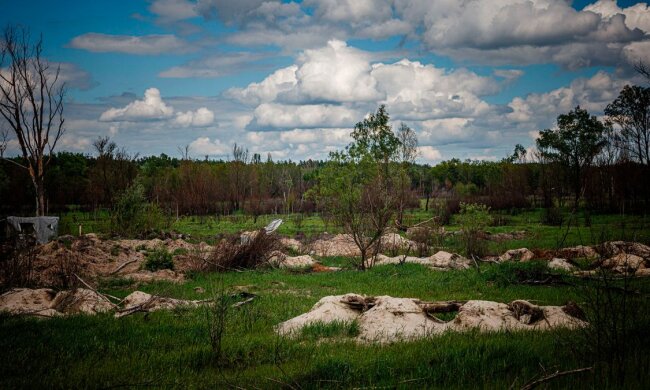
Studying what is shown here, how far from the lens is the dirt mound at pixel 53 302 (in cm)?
944

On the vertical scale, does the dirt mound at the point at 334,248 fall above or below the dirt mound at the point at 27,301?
below

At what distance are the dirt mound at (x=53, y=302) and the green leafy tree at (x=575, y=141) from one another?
51672mm

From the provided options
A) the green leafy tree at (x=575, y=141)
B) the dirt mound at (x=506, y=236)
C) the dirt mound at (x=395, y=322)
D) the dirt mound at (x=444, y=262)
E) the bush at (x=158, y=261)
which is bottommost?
the dirt mound at (x=506, y=236)

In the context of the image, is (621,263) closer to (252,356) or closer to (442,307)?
(442,307)

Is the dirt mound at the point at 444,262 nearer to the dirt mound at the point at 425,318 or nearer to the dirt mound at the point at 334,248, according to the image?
the dirt mound at the point at 334,248

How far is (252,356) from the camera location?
620 centimetres

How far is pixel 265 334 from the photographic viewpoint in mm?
7469

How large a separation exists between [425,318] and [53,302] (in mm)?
8232

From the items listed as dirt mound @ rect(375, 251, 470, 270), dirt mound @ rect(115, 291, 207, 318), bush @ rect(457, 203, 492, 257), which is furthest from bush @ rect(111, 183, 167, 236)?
bush @ rect(457, 203, 492, 257)

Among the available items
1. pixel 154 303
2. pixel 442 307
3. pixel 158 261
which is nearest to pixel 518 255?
pixel 442 307

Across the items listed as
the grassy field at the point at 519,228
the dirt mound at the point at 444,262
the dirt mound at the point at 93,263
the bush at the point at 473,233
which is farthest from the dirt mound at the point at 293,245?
the bush at the point at 473,233

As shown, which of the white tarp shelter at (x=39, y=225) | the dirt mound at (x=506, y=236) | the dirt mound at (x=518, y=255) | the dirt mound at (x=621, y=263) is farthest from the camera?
the dirt mound at (x=506, y=236)

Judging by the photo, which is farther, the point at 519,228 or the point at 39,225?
the point at 519,228

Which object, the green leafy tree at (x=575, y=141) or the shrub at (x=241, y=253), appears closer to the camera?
the shrub at (x=241, y=253)
